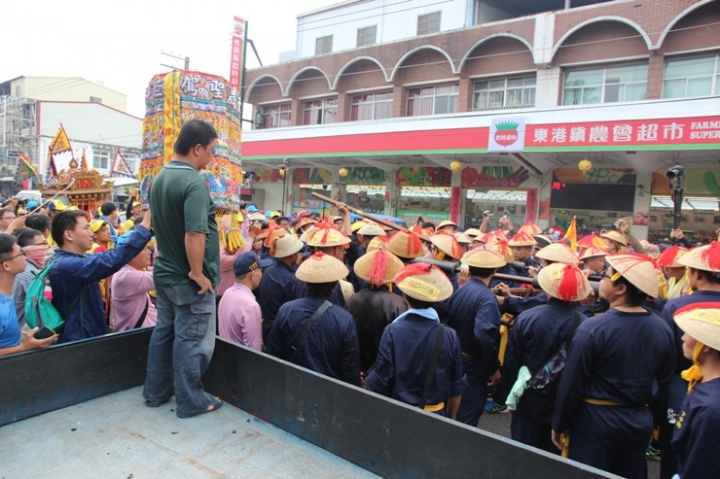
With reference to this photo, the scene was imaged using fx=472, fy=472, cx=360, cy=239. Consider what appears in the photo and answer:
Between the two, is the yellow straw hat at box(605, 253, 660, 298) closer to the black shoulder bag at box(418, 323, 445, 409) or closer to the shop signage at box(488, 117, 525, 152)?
the black shoulder bag at box(418, 323, 445, 409)

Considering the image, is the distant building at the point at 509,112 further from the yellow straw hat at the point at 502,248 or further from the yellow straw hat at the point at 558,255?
the yellow straw hat at the point at 558,255

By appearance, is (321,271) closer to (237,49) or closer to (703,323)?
(703,323)

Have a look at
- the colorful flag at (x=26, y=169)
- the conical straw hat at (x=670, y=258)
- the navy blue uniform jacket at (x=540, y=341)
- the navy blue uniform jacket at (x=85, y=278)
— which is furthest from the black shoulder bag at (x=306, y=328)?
the colorful flag at (x=26, y=169)

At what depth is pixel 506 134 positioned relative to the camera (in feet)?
44.9

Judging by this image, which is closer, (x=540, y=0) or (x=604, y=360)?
(x=604, y=360)

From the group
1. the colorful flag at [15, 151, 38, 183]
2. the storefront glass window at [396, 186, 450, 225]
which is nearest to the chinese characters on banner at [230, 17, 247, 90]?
the colorful flag at [15, 151, 38, 183]

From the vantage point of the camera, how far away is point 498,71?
17.2 m

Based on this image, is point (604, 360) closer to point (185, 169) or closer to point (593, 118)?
point (185, 169)

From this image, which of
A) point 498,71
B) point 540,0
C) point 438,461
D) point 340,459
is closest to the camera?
point 438,461

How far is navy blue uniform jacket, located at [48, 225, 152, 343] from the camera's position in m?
2.74

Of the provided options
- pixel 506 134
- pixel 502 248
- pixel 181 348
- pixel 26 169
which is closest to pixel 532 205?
pixel 506 134

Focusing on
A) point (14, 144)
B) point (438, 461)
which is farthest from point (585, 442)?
point (14, 144)

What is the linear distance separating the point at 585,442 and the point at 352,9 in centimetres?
2338

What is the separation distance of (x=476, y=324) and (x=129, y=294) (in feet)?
8.55
